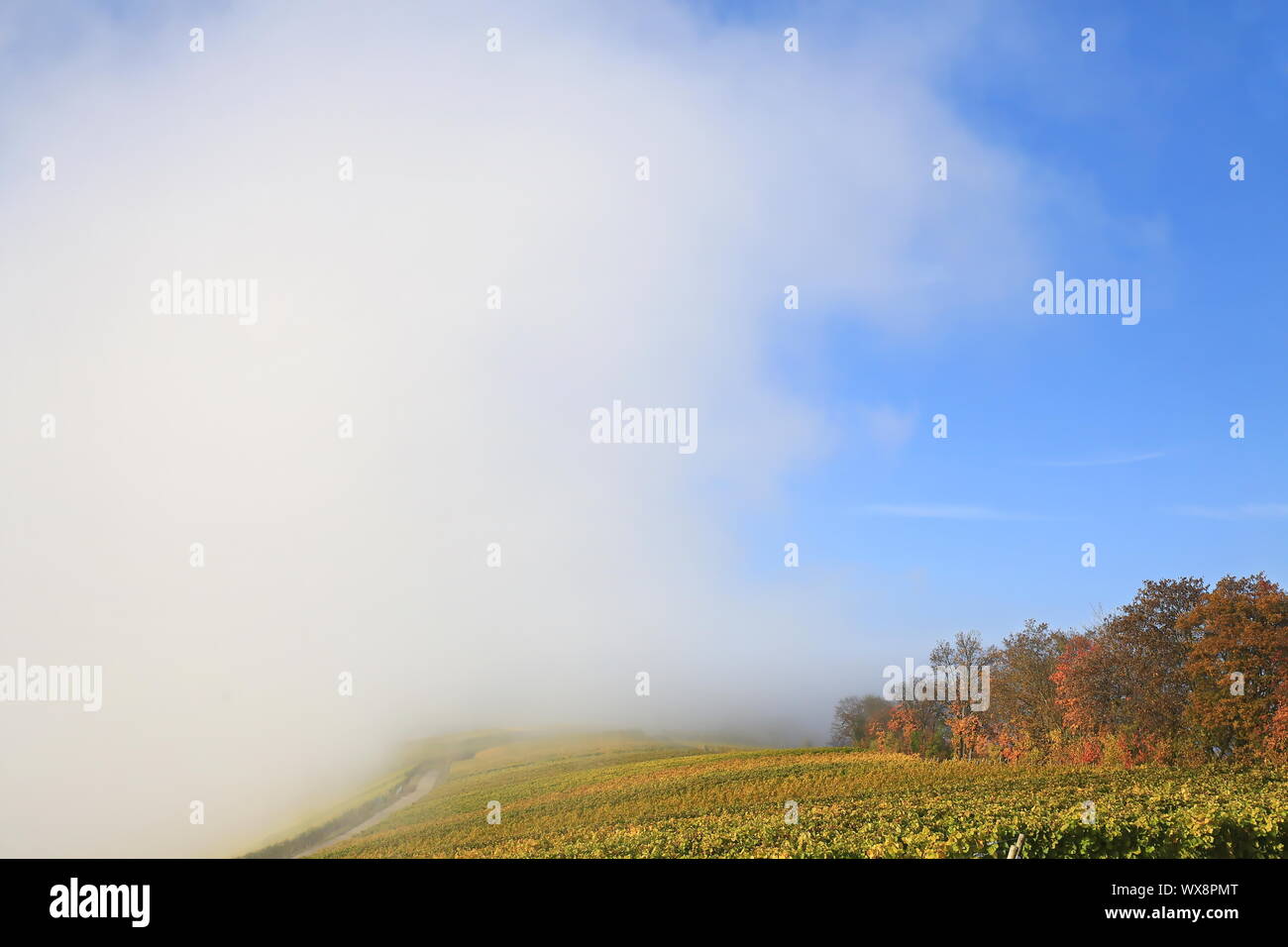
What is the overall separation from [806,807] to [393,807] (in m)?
11.9

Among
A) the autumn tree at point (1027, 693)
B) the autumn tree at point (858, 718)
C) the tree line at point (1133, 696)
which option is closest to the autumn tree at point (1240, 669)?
the tree line at point (1133, 696)

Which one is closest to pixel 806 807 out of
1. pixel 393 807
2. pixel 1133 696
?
pixel 393 807

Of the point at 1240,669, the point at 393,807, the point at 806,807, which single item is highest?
the point at 1240,669

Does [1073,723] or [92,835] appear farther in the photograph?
[92,835]

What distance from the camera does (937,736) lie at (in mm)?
29578

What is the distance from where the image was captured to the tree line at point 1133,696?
24391 mm

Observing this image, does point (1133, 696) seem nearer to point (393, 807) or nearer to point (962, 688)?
point (962, 688)

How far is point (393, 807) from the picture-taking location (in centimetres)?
2231

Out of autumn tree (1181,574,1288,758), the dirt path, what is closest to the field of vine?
the dirt path
